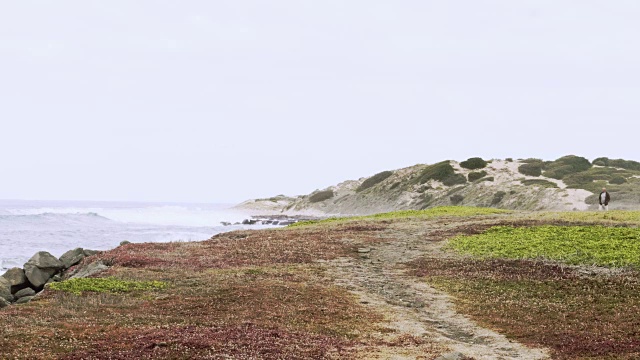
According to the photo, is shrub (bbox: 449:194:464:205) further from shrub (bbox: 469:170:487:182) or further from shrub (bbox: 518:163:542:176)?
shrub (bbox: 518:163:542:176)

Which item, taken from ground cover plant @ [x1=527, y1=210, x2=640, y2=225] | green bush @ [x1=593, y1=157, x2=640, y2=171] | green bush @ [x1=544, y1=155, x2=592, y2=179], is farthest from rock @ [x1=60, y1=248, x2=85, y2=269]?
green bush @ [x1=593, y1=157, x2=640, y2=171]

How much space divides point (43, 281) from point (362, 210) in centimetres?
9963

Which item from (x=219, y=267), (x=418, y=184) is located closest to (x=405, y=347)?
(x=219, y=267)

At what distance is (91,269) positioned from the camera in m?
32.7

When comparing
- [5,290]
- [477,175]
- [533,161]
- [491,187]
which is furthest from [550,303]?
[533,161]

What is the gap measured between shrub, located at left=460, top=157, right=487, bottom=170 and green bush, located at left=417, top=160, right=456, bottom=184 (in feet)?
11.5

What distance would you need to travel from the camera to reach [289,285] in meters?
27.6

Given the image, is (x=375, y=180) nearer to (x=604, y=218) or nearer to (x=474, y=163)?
(x=474, y=163)

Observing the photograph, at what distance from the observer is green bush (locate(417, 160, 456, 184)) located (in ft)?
421

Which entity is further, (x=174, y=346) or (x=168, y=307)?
(x=168, y=307)

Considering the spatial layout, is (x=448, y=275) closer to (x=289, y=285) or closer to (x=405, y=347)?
(x=289, y=285)

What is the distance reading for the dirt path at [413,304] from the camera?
18469 mm

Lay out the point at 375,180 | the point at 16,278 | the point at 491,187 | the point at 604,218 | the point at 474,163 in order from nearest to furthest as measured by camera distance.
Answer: the point at 16,278 → the point at 604,218 → the point at 491,187 → the point at 474,163 → the point at 375,180

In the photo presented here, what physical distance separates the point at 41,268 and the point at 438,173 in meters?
103
